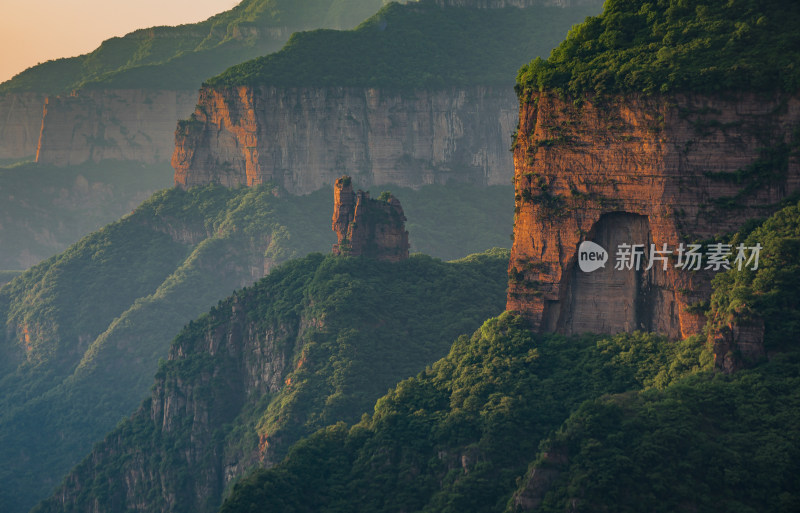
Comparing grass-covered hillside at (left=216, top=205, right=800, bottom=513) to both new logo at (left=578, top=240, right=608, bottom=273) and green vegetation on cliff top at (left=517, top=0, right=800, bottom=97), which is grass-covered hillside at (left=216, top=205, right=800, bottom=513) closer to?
new logo at (left=578, top=240, right=608, bottom=273)

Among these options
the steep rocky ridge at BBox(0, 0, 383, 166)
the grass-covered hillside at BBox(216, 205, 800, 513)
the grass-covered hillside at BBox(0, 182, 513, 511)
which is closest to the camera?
the grass-covered hillside at BBox(216, 205, 800, 513)

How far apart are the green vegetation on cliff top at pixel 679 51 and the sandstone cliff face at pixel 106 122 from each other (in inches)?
4205

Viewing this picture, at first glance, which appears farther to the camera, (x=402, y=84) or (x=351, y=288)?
(x=402, y=84)

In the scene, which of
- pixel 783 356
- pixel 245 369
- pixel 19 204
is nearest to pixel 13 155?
pixel 19 204

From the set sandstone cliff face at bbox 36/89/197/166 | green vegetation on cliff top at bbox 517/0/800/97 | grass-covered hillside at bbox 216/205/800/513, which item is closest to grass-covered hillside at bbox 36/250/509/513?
grass-covered hillside at bbox 216/205/800/513

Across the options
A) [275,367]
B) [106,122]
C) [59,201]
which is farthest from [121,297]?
[106,122]

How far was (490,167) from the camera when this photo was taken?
463 ft

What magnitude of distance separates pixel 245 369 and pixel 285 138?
43499mm

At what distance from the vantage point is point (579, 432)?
5800cm

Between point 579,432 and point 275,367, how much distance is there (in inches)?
1351

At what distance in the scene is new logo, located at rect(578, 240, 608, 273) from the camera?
65.1m

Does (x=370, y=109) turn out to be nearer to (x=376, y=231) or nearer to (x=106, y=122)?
(x=376, y=231)

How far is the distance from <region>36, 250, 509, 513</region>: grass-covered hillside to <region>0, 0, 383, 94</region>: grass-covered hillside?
265ft

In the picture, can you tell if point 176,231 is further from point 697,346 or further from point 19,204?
point 697,346
